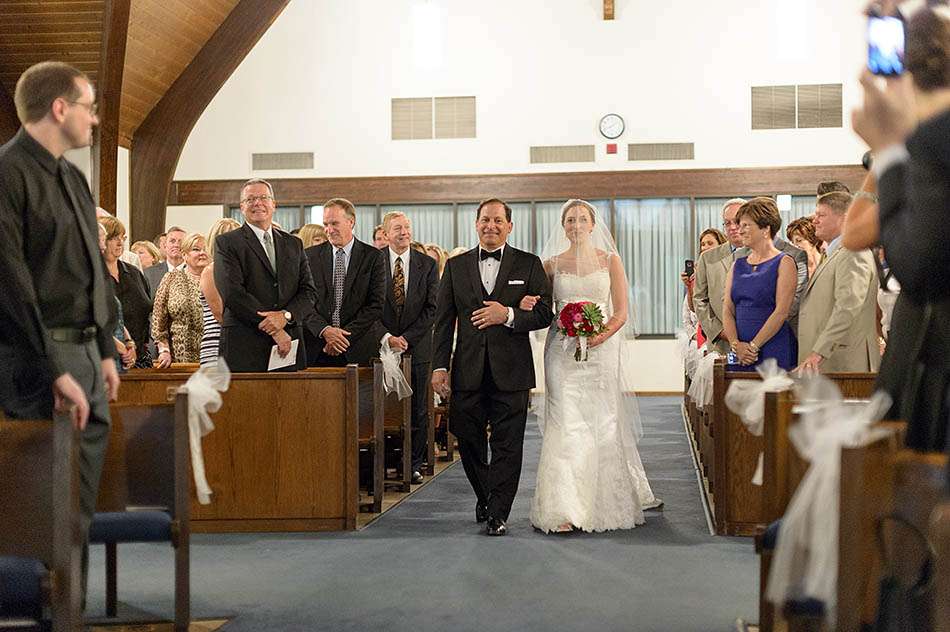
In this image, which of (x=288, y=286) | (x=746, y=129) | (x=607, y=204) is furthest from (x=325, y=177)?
(x=288, y=286)

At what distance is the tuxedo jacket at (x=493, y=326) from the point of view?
20.7ft

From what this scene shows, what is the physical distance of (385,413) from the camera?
7961 millimetres

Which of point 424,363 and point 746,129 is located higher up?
point 746,129

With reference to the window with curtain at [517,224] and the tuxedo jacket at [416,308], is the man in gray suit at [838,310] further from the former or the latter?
the window with curtain at [517,224]

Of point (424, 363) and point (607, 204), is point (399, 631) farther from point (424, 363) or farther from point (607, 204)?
point (607, 204)

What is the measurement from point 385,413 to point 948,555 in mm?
6227

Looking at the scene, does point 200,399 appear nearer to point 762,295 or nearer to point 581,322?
point 581,322

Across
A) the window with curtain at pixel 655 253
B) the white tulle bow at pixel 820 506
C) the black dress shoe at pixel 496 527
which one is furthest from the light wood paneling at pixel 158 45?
the white tulle bow at pixel 820 506

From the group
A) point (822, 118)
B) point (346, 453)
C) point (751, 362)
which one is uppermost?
point (822, 118)

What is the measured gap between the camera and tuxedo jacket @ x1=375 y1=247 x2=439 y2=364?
27.8 feet

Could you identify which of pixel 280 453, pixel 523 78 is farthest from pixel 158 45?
pixel 280 453

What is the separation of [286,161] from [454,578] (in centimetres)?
1258

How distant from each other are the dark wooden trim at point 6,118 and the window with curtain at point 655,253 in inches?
302

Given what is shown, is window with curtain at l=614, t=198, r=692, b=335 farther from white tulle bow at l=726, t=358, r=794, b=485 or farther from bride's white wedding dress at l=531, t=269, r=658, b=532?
white tulle bow at l=726, t=358, r=794, b=485
